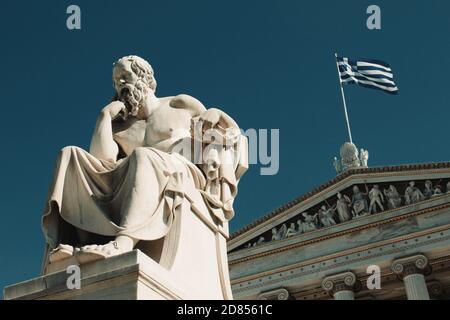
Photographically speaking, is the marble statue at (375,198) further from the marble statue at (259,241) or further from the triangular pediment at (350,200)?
the marble statue at (259,241)

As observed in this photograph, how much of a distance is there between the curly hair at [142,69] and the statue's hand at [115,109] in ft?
0.83

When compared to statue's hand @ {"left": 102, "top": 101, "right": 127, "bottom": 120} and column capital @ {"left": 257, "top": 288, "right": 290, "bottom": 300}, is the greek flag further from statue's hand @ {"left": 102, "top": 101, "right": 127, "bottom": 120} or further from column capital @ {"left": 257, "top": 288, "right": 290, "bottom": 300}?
statue's hand @ {"left": 102, "top": 101, "right": 127, "bottom": 120}

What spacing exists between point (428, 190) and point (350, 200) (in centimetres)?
288

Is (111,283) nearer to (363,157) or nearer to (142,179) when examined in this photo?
(142,179)

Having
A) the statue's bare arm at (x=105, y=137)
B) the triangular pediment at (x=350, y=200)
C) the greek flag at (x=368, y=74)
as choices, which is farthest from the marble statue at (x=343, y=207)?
the statue's bare arm at (x=105, y=137)

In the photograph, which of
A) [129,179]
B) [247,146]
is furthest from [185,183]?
[247,146]

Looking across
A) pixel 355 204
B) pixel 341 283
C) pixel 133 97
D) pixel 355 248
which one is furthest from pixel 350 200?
pixel 133 97

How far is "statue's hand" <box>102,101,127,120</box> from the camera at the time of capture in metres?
4.47

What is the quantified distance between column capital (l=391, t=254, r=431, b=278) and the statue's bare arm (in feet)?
66.4

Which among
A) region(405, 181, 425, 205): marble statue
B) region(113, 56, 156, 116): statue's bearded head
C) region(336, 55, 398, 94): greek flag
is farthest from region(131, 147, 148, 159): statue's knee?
region(405, 181, 425, 205): marble statue

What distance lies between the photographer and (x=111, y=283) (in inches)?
126

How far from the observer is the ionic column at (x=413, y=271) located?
74.7 ft
